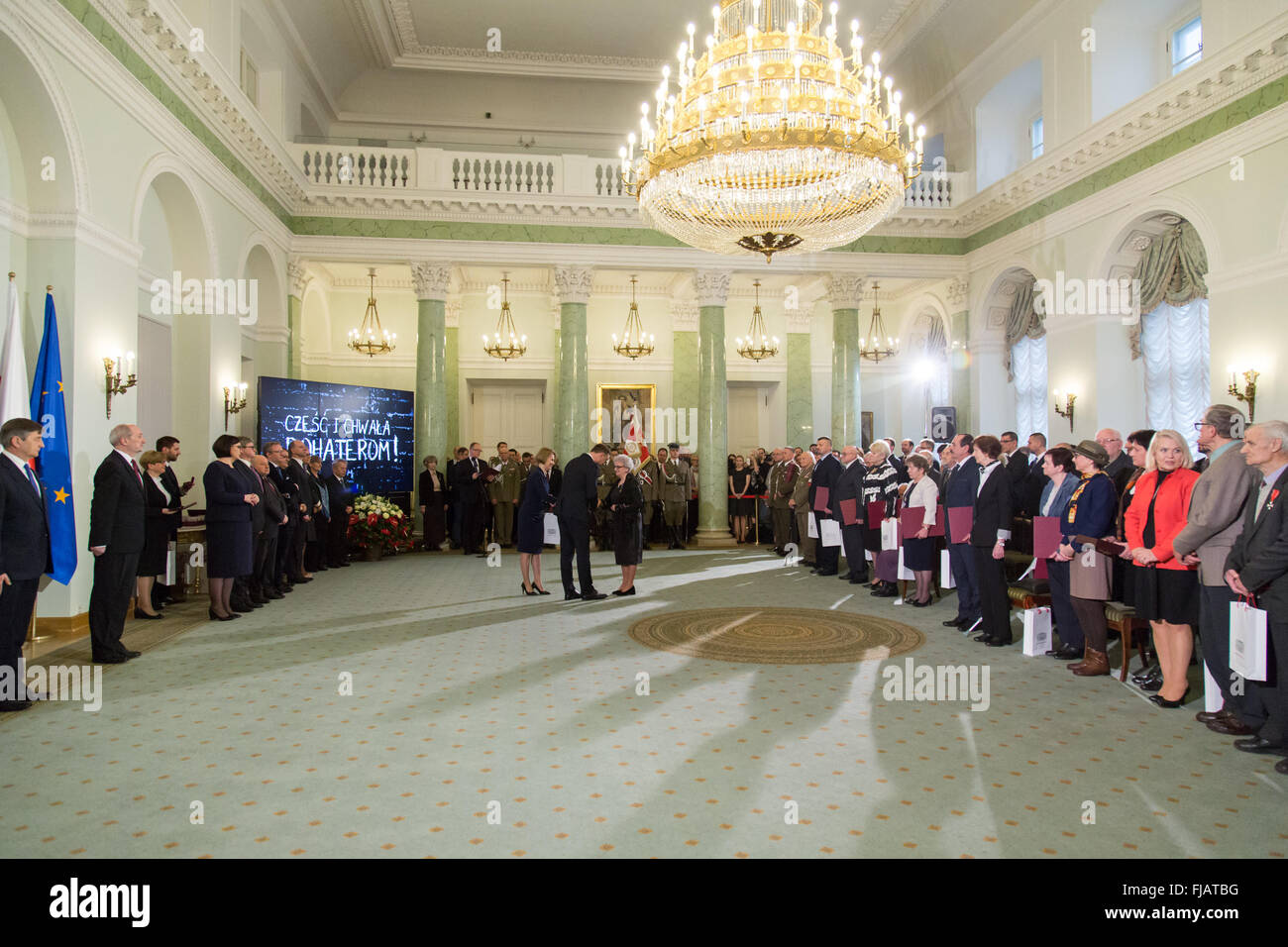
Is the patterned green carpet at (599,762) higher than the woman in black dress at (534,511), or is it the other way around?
the woman in black dress at (534,511)

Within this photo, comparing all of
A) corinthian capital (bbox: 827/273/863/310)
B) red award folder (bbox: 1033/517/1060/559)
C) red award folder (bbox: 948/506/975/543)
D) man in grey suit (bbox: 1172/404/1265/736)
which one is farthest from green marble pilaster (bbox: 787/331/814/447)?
man in grey suit (bbox: 1172/404/1265/736)

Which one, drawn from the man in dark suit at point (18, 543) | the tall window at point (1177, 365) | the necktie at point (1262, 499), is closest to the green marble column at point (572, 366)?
the tall window at point (1177, 365)

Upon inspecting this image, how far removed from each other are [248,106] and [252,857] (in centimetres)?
1117

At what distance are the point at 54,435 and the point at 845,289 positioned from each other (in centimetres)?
1316

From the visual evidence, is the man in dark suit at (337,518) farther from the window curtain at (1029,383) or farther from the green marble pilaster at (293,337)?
the window curtain at (1029,383)

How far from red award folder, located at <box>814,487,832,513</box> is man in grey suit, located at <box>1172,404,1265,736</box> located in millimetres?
6667

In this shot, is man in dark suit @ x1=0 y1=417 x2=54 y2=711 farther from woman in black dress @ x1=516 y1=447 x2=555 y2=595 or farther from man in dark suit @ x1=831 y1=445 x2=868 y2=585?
man in dark suit @ x1=831 y1=445 x2=868 y2=585

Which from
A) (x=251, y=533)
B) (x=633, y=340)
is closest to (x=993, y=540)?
(x=251, y=533)

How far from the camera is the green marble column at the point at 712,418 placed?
1595cm

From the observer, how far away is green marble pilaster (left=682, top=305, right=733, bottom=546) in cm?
1595

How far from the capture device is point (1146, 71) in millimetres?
12344

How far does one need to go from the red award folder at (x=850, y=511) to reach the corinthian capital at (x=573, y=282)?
6935 millimetres

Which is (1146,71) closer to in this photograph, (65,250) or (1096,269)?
(1096,269)

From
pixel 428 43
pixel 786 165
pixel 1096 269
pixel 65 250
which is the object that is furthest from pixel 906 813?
pixel 428 43
